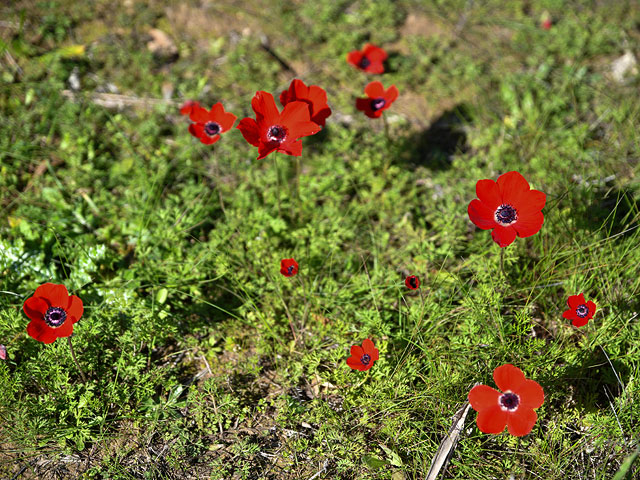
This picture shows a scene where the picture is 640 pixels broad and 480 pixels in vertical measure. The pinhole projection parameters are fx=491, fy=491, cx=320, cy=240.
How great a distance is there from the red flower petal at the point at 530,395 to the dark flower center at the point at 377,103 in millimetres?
1878

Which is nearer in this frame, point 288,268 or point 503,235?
point 503,235

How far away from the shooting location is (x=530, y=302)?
2701mm

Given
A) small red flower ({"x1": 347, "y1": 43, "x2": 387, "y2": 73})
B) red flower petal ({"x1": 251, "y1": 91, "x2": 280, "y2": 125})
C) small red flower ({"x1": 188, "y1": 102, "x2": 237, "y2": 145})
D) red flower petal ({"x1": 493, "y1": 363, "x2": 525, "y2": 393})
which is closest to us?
red flower petal ({"x1": 493, "y1": 363, "x2": 525, "y2": 393})

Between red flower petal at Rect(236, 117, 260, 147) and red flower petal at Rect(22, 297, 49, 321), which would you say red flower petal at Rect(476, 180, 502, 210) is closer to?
red flower petal at Rect(236, 117, 260, 147)

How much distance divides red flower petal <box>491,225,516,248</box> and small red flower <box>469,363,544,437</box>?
540 mm

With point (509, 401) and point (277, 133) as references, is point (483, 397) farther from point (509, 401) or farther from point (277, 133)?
point (277, 133)

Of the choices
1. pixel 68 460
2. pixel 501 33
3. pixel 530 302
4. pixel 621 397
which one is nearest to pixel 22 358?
pixel 68 460

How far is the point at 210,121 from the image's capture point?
2.99 m

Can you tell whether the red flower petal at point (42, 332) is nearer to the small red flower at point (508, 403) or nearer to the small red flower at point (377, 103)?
the small red flower at point (508, 403)

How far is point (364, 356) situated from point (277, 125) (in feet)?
4.23

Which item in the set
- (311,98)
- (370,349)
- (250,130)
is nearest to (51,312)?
(250,130)

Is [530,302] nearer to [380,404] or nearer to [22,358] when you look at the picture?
[380,404]

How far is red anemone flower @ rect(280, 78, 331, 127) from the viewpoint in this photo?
8.62 feet

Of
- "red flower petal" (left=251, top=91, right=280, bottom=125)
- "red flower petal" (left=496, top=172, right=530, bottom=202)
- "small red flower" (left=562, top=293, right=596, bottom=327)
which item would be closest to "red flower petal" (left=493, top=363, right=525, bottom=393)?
"small red flower" (left=562, top=293, right=596, bottom=327)
